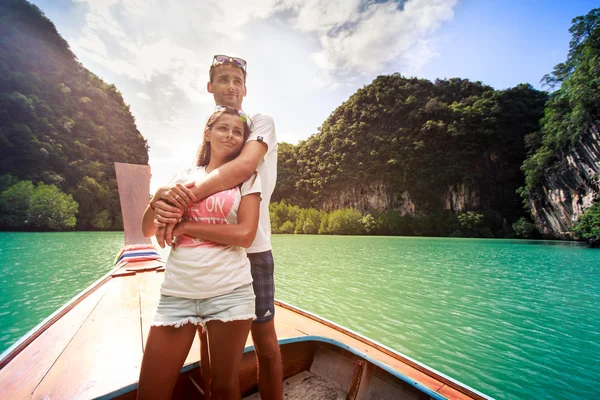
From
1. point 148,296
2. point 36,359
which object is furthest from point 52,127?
point 36,359

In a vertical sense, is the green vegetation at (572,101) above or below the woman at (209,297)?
above

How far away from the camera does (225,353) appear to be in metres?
0.91

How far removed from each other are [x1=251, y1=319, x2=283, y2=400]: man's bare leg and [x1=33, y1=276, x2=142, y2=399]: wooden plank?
0.60 metres

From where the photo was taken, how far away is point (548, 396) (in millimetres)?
2801

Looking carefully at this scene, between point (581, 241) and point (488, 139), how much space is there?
1723 cm

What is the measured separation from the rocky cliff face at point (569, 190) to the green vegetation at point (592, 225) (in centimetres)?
213

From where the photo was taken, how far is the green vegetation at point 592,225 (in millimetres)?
16953

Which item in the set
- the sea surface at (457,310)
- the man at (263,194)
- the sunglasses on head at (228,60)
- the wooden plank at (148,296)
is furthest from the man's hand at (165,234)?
the sea surface at (457,310)

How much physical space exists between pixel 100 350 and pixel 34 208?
3427 centimetres

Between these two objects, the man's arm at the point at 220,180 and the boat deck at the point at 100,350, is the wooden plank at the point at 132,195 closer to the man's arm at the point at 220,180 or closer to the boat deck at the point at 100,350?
the boat deck at the point at 100,350

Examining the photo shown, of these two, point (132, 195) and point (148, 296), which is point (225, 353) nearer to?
point (148, 296)

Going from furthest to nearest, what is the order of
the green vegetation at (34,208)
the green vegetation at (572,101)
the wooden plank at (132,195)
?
the green vegetation at (34,208)
the green vegetation at (572,101)
the wooden plank at (132,195)

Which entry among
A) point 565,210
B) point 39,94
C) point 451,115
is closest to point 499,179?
point 451,115

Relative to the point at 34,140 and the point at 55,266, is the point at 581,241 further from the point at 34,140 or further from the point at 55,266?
the point at 34,140
